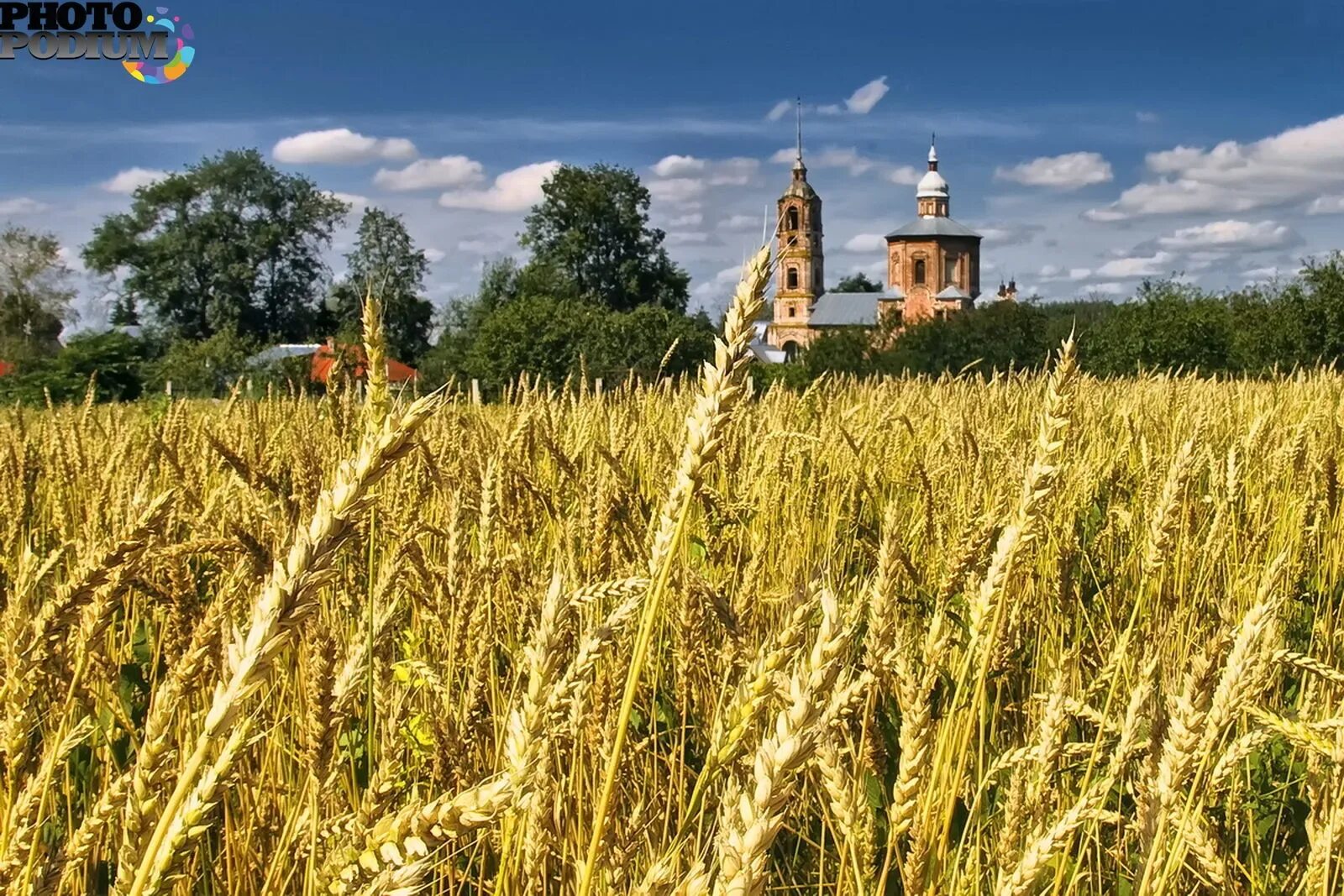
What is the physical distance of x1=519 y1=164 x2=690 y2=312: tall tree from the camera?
56.3 m

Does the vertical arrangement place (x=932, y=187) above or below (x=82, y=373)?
above

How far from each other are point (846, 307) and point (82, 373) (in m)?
79.4

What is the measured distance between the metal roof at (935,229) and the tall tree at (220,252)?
2083 inches

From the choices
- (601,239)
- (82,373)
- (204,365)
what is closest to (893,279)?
(601,239)

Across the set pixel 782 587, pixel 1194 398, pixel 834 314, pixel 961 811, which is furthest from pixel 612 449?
pixel 834 314

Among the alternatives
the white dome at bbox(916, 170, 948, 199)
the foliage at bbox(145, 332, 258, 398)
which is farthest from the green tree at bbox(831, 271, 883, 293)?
the foliage at bbox(145, 332, 258, 398)

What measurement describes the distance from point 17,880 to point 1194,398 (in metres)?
4.67

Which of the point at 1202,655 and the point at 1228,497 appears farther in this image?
the point at 1228,497

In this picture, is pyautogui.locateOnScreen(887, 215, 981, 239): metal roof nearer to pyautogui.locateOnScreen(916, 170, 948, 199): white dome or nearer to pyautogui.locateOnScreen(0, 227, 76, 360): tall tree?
pyautogui.locateOnScreen(916, 170, 948, 199): white dome

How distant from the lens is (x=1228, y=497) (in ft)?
7.05

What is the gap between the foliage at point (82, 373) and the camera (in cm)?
1405

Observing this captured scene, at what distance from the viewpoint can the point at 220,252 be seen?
5294 centimetres

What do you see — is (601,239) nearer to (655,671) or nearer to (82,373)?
(82,373)

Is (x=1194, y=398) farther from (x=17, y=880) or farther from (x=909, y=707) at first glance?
(x=17, y=880)
